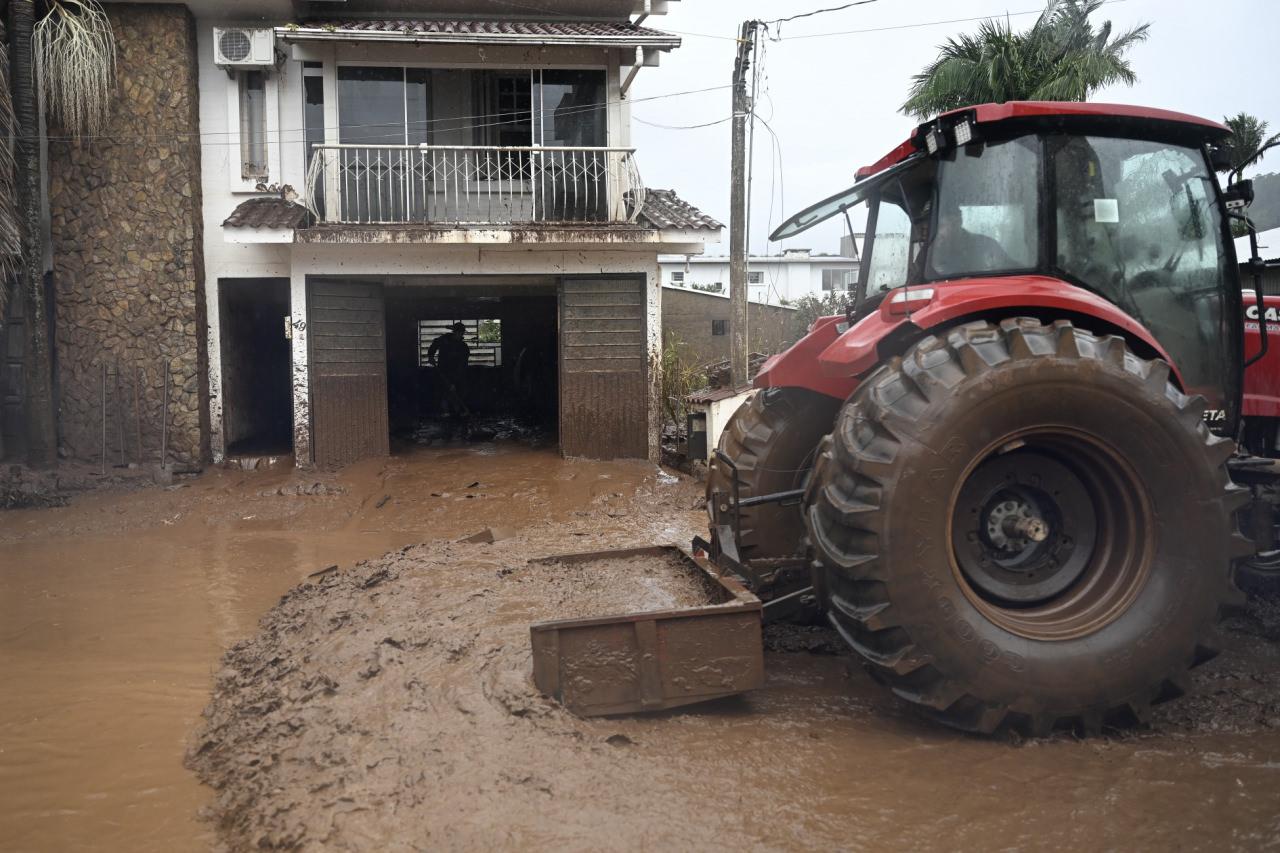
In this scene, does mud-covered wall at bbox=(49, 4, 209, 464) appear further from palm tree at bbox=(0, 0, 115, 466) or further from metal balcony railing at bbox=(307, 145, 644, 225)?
metal balcony railing at bbox=(307, 145, 644, 225)

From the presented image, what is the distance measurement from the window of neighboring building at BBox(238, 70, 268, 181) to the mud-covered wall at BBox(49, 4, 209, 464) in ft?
1.96

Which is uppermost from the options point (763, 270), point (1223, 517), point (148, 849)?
point (763, 270)

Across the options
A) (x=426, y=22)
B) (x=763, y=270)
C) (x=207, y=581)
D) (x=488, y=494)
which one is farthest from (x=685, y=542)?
(x=763, y=270)

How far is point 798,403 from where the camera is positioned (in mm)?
4414

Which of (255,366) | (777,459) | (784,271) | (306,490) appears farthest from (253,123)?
(784,271)

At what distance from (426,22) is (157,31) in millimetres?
3121

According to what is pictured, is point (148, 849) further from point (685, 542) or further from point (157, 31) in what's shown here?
point (157, 31)

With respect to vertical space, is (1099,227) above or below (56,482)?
above

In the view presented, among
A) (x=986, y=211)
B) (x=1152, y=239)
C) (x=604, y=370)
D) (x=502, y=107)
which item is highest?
(x=502, y=107)

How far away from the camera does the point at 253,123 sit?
11281 millimetres

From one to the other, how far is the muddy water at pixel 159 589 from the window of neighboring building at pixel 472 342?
6556mm

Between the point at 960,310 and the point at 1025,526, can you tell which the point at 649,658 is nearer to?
the point at 1025,526

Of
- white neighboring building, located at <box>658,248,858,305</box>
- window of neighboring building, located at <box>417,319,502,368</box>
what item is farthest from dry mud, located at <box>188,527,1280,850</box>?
white neighboring building, located at <box>658,248,858,305</box>

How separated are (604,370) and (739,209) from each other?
8.84 ft
